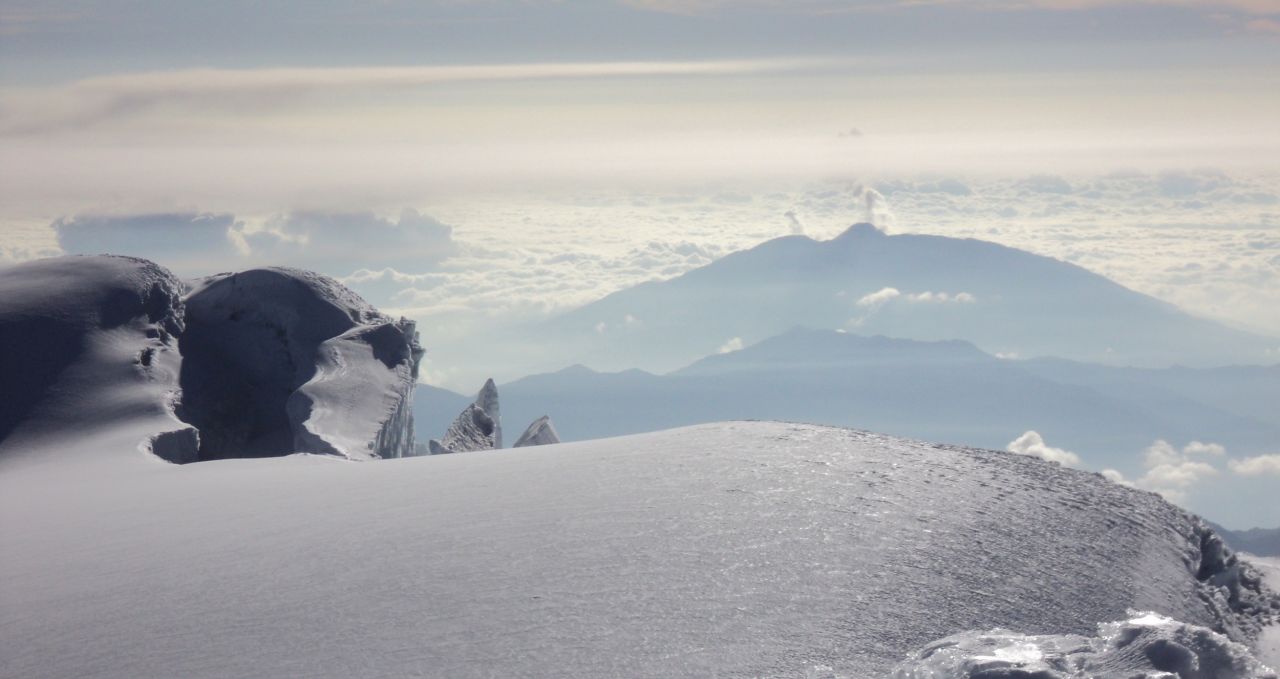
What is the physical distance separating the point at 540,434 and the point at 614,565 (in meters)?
Result: 26.8

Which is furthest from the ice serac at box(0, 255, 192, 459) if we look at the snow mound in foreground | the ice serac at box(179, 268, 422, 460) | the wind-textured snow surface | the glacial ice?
the snow mound in foreground

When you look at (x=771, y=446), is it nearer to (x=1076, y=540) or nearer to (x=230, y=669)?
(x=1076, y=540)

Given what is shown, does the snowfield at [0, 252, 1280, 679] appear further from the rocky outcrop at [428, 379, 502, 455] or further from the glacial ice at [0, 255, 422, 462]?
the rocky outcrop at [428, 379, 502, 455]

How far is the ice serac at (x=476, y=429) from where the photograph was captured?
38094 mm

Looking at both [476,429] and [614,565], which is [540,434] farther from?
[614,565]

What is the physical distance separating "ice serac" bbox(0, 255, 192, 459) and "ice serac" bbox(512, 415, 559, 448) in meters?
12.0

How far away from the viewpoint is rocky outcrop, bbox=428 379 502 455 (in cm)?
3809

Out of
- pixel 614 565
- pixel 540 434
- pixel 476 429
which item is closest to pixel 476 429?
pixel 476 429

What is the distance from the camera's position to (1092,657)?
1188cm

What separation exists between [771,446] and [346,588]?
7.56 meters

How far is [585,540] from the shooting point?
48.1 feet

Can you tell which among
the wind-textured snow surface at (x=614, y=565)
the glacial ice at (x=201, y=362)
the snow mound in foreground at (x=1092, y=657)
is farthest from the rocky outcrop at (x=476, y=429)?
the snow mound in foreground at (x=1092, y=657)

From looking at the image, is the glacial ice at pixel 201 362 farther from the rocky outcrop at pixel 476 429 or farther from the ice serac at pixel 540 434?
the ice serac at pixel 540 434

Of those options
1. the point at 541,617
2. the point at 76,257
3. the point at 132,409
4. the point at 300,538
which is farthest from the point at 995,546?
the point at 76,257
